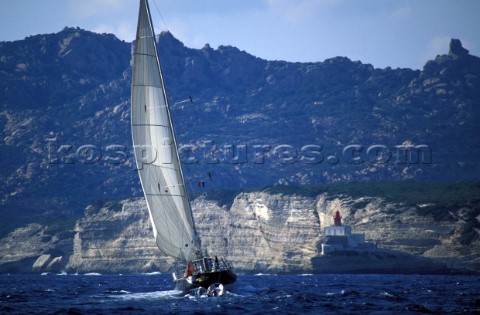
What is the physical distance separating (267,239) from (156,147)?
7458cm

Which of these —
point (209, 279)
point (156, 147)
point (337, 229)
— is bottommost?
point (209, 279)

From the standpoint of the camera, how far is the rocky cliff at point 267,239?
11912 centimetres

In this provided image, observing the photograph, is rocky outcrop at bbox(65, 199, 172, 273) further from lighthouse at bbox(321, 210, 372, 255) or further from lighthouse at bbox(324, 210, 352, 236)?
lighthouse at bbox(321, 210, 372, 255)

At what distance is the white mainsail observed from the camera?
58.4 meters

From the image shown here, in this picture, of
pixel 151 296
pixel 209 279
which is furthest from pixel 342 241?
pixel 209 279

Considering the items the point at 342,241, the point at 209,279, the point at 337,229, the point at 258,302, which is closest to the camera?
the point at 258,302

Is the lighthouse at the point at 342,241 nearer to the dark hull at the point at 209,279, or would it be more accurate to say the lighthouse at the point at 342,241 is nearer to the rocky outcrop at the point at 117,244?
the rocky outcrop at the point at 117,244

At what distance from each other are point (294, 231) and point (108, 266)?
91.9 ft

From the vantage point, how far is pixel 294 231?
131m

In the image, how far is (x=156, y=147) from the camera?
5894cm

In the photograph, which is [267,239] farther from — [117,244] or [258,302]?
[258,302]

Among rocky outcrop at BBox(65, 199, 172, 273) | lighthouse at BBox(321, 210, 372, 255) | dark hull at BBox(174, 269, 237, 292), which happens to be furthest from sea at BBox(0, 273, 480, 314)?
rocky outcrop at BBox(65, 199, 172, 273)

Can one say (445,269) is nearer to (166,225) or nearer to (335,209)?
(335,209)

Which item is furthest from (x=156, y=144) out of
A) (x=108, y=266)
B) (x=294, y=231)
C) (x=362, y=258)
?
(x=108, y=266)
